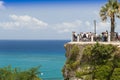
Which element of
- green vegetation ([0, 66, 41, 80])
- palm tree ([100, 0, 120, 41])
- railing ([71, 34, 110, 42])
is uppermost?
palm tree ([100, 0, 120, 41])

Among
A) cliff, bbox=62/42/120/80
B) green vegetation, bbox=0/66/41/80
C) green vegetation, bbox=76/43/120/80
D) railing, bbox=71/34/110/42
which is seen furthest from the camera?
green vegetation, bbox=0/66/41/80

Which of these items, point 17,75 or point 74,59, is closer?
point 74,59

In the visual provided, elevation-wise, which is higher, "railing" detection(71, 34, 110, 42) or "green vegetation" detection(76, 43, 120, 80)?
"railing" detection(71, 34, 110, 42)

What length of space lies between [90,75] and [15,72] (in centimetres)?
1019

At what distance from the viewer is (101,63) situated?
4338cm

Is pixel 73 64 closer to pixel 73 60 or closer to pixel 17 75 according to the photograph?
pixel 73 60

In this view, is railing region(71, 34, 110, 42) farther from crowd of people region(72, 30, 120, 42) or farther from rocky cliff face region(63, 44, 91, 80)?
rocky cliff face region(63, 44, 91, 80)

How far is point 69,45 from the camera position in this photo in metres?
46.6

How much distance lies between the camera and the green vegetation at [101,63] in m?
42.6

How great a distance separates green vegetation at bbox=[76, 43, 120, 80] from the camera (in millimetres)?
42594

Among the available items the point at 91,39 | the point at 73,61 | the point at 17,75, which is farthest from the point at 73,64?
the point at 17,75

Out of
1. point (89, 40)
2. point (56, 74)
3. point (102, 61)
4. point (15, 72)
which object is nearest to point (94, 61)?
point (102, 61)

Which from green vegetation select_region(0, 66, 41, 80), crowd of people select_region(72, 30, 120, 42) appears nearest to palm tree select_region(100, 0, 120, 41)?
crowd of people select_region(72, 30, 120, 42)

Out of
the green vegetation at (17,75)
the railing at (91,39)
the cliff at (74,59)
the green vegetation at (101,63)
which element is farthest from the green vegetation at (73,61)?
the green vegetation at (17,75)
